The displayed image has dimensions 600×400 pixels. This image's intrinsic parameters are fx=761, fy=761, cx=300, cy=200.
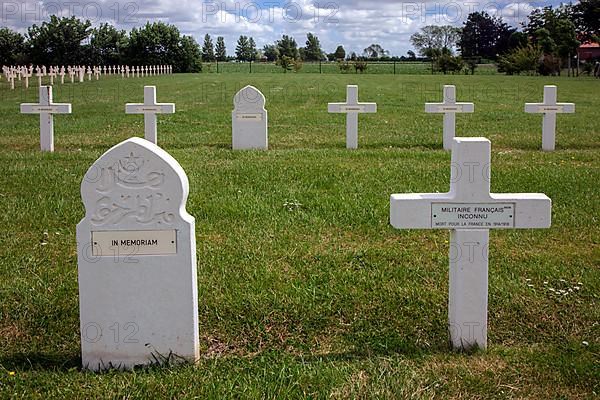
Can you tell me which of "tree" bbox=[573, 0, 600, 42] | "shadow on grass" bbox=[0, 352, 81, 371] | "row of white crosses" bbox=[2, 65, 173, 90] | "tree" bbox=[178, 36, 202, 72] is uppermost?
"tree" bbox=[573, 0, 600, 42]

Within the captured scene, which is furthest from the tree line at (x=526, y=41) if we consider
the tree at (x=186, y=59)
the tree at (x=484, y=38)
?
the tree at (x=186, y=59)

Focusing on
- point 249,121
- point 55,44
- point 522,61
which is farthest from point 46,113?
point 55,44

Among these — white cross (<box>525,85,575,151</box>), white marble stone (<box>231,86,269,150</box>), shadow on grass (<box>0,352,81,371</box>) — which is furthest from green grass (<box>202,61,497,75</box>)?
shadow on grass (<box>0,352,81,371</box>)

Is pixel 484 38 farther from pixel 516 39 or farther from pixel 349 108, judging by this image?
pixel 349 108

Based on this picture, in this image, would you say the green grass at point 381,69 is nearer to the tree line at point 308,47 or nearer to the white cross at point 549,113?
the tree line at point 308,47

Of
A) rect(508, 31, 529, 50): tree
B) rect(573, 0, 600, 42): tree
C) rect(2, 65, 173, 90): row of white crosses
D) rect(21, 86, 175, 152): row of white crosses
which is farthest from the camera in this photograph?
rect(508, 31, 529, 50): tree

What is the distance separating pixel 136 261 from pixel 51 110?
988 cm

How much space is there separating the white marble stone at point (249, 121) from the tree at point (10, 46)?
216 feet

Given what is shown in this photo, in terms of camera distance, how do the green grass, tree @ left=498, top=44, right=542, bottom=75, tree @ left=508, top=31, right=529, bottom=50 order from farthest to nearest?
tree @ left=508, top=31, right=529, bottom=50
the green grass
tree @ left=498, top=44, right=542, bottom=75

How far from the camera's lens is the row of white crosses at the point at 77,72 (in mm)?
41656

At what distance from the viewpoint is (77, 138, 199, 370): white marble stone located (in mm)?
4203

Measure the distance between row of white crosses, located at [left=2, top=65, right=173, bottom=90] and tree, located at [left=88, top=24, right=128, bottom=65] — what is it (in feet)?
15.8

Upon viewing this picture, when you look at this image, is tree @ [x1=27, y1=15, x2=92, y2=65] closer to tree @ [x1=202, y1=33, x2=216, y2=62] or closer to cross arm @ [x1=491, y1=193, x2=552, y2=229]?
tree @ [x1=202, y1=33, x2=216, y2=62]

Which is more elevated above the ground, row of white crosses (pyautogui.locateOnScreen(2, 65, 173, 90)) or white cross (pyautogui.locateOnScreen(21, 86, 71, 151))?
row of white crosses (pyautogui.locateOnScreen(2, 65, 173, 90))
